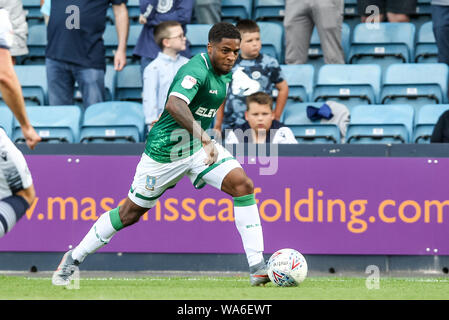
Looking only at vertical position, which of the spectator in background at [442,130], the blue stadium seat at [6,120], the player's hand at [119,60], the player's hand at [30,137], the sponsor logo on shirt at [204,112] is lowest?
the blue stadium seat at [6,120]

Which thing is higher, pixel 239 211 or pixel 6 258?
pixel 239 211

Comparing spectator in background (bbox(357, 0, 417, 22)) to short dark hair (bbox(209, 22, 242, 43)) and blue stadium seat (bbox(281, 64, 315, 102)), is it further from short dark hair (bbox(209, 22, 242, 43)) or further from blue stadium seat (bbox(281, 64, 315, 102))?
short dark hair (bbox(209, 22, 242, 43))

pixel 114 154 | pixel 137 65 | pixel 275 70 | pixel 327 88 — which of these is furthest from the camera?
pixel 137 65

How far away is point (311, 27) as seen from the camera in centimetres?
→ 1167

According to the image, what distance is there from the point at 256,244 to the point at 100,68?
159 inches

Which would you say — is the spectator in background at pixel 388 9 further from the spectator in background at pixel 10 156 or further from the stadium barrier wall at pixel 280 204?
the spectator in background at pixel 10 156

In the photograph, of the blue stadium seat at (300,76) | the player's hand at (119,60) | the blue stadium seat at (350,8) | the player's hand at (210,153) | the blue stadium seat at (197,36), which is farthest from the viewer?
the blue stadium seat at (350,8)

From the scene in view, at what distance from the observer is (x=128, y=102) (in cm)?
1088

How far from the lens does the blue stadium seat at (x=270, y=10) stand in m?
13.1

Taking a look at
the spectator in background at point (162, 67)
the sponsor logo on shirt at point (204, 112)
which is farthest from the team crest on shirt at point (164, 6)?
the sponsor logo on shirt at point (204, 112)

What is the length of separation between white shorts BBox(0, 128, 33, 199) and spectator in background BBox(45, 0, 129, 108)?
4.64 m

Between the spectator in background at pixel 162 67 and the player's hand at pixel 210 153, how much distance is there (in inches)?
127
